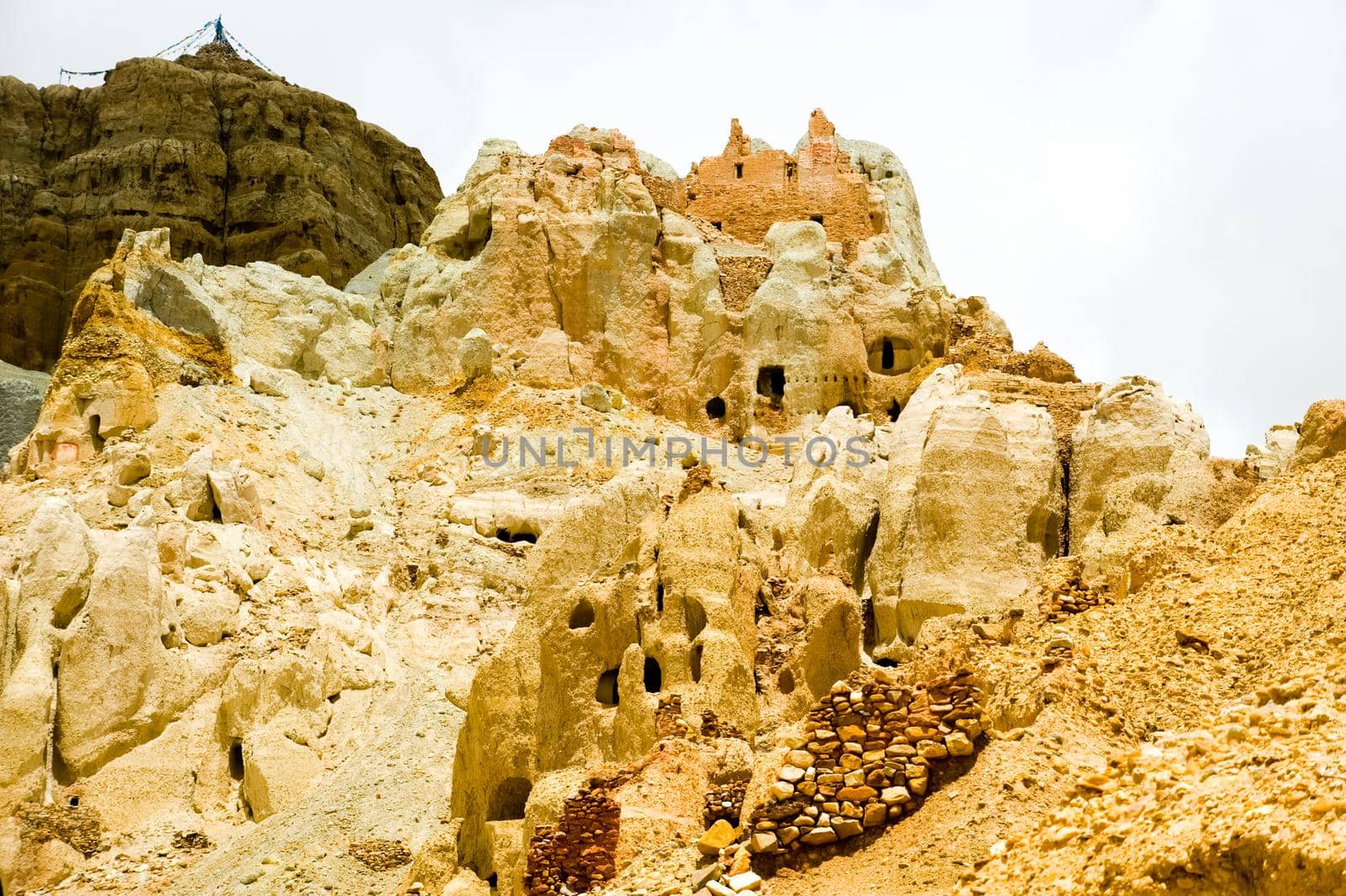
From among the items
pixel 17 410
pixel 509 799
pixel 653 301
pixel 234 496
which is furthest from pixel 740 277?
pixel 509 799

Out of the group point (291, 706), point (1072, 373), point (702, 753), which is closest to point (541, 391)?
point (1072, 373)

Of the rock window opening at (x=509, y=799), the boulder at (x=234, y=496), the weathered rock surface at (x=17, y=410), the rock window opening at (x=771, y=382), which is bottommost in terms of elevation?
the rock window opening at (x=509, y=799)

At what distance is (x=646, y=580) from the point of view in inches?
851

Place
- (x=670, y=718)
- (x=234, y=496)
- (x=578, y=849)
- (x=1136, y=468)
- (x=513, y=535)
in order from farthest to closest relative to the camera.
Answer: (x=513, y=535) < (x=234, y=496) < (x=1136, y=468) < (x=670, y=718) < (x=578, y=849)

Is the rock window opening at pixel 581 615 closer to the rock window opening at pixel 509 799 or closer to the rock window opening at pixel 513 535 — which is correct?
the rock window opening at pixel 509 799

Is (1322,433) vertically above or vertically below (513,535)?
above

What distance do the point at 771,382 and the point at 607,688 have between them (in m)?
26.8

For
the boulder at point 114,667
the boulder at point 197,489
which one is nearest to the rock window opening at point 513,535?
the boulder at point 197,489

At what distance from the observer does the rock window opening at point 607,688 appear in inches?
828

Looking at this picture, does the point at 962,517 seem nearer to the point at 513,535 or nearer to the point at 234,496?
the point at 513,535

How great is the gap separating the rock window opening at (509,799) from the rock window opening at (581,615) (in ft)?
7.39

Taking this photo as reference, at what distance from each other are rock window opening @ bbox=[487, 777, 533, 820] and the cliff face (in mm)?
41808

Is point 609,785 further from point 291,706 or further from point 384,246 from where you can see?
point 384,246

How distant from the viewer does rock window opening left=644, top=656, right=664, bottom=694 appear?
A: 67.3 ft
